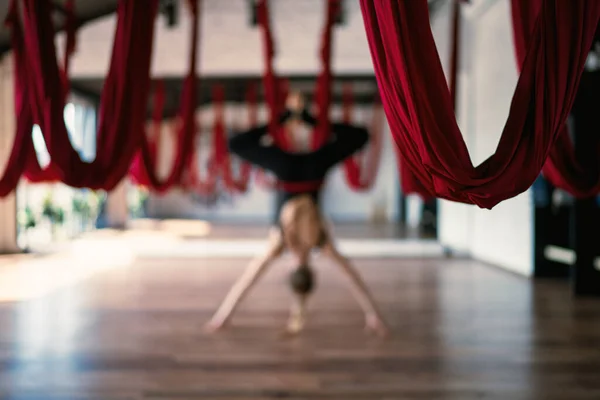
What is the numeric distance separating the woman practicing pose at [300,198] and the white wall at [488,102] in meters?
1.31

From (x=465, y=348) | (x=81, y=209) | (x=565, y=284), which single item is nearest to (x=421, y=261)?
(x=565, y=284)

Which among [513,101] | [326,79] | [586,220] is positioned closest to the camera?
[513,101]

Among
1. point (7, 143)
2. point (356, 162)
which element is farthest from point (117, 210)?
point (356, 162)

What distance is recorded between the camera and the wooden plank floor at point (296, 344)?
2.25 meters

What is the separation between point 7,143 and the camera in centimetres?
659

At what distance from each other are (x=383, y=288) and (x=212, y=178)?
4806 mm

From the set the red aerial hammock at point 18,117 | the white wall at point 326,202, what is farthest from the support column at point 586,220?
the white wall at point 326,202

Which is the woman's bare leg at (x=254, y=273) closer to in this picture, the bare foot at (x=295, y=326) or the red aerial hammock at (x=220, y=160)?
the bare foot at (x=295, y=326)

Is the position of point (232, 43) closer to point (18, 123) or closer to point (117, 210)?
point (18, 123)

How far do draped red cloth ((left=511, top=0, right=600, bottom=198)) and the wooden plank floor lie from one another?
0.94 m

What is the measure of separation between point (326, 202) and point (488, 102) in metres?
11.4

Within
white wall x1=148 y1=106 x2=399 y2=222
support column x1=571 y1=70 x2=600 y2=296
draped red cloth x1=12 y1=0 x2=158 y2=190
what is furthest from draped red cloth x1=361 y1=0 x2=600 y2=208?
white wall x1=148 y1=106 x2=399 y2=222

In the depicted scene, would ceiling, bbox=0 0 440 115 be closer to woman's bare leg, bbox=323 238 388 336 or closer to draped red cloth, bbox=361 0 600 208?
woman's bare leg, bbox=323 238 388 336

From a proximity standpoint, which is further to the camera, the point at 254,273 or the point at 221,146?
the point at 221,146
